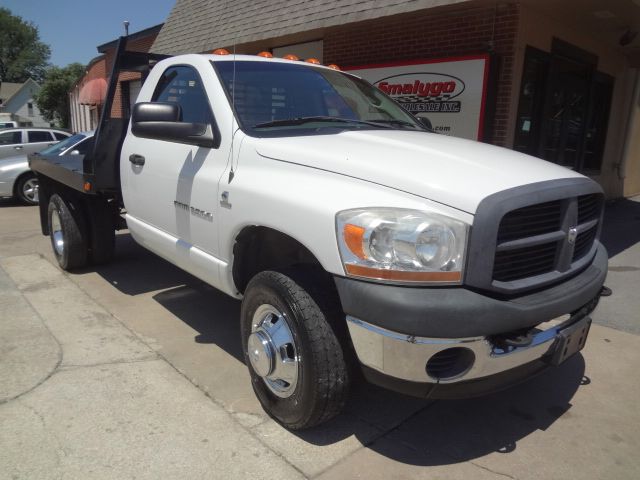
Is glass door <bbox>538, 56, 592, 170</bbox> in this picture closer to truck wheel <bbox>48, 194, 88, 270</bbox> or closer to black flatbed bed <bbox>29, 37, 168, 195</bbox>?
black flatbed bed <bbox>29, 37, 168, 195</bbox>

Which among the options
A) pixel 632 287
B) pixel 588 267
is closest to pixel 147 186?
pixel 588 267

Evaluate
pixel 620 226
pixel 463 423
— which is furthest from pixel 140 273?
pixel 620 226

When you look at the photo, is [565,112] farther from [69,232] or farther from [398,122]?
[69,232]

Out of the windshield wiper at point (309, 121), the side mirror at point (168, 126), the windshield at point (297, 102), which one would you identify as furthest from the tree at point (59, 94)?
the windshield wiper at point (309, 121)

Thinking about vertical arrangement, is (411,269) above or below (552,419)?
above

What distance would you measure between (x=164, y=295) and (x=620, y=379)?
386 cm

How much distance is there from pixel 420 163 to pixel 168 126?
1.56 meters

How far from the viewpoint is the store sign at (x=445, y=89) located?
691 centimetres

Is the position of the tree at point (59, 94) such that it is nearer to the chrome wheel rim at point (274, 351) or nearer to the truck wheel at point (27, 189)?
the truck wheel at point (27, 189)

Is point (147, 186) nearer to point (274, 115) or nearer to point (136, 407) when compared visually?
point (274, 115)

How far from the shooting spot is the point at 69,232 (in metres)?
5.13

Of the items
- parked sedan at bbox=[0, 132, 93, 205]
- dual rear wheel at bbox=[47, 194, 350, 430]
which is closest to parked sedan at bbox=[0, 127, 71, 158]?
parked sedan at bbox=[0, 132, 93, 205]

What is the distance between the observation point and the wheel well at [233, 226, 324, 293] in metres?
2.87

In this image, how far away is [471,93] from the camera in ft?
22.9
